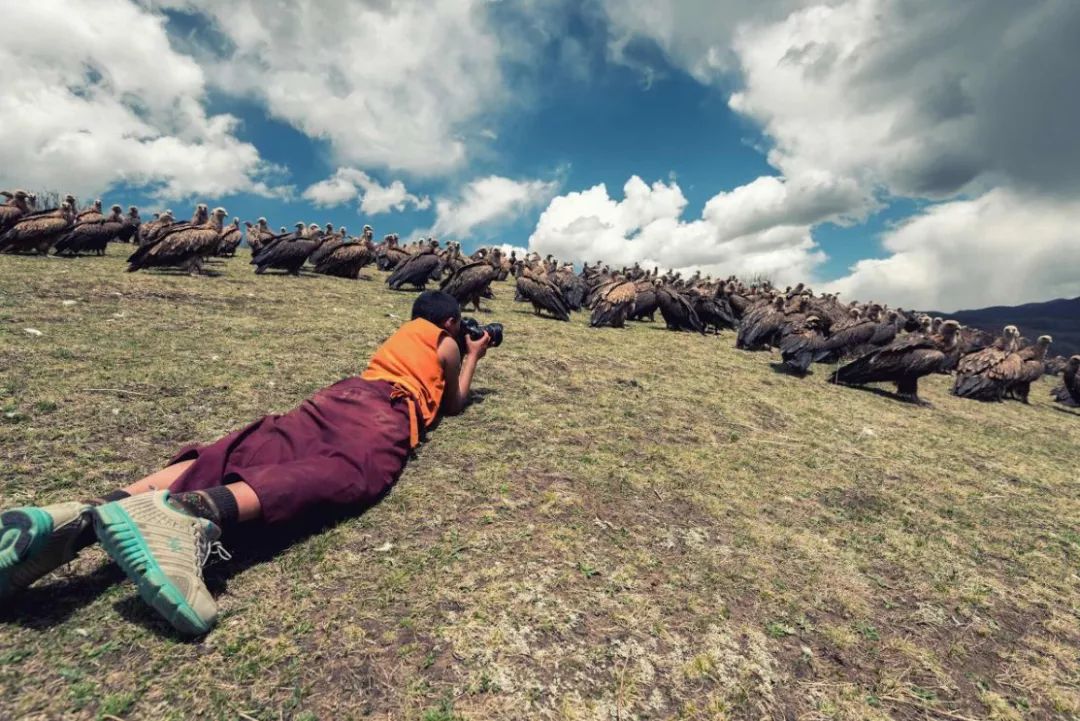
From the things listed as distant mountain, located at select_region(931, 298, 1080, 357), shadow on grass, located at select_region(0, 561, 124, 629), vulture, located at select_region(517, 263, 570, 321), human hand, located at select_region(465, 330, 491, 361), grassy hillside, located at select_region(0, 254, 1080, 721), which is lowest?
shadow on grass, located at select_region(0, 561, 124, 629)

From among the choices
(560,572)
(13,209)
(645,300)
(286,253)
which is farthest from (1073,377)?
(13,209)

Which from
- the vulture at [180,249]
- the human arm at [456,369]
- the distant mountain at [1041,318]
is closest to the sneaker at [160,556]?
the human arm at [456,369]

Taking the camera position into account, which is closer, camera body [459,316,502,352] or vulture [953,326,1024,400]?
→ camera body [459,316,502,352]

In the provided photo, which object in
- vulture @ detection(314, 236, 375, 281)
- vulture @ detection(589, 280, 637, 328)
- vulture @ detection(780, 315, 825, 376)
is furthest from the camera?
vulture @ detection(314, 236, 375, 281)

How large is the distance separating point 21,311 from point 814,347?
46.1ft

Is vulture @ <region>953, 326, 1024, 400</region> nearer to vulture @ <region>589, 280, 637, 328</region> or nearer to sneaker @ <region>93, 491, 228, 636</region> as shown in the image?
vulture @ <region>589, 280, 637, 328</region>

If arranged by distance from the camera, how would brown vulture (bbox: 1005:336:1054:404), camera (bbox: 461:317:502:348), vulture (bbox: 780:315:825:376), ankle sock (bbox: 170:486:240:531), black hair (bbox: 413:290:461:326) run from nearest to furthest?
ankle sock (bbox: 170:486:240:531)
black hair (bbox: 413:290:461:326)
camera (bbox: 461:317:502:348)
vulture (bbox: 780:315:825:376)
brown vulture (bbox: 1005:336:1054:404)

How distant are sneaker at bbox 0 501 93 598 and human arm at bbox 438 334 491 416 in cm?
271

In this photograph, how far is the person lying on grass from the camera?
219 cm

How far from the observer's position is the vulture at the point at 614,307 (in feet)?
→ 49.0

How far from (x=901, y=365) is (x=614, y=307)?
7306mm

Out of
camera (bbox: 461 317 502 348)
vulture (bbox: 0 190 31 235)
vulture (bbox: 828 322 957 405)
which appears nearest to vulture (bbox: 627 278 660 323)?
vulture (bbox: 828 322 957 405)

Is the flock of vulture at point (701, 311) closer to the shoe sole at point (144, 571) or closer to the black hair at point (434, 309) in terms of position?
the black hair at point (434, 309)

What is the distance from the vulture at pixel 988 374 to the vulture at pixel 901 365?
127 inches
